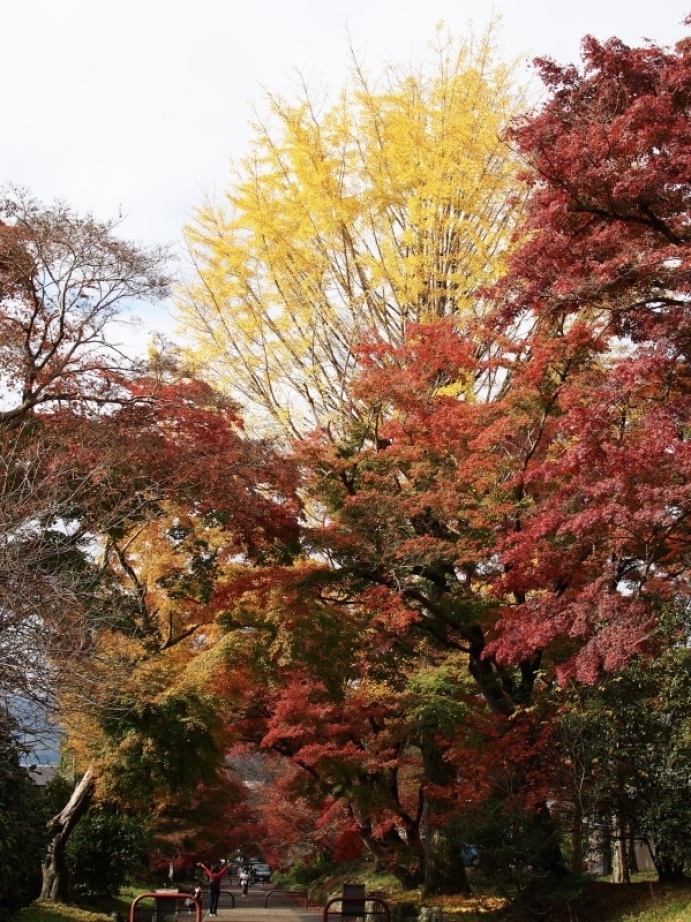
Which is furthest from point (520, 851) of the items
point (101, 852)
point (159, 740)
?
point (101, 852)

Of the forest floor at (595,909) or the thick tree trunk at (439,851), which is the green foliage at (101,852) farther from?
the thick tree trunk at (439,851)

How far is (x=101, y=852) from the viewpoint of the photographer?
16.9 meters

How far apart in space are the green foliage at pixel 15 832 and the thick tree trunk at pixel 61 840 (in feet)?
12.9

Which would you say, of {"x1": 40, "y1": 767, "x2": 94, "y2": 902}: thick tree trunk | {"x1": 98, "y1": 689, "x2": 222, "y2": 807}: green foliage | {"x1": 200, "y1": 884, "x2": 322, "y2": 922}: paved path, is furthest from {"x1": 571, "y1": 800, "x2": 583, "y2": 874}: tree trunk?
{"x1": 200, "y1": 884, "x2": 322, "y2": 922}: paved path

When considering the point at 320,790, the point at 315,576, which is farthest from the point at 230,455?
the point at 320,790

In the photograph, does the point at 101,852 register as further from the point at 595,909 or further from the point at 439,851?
the point at 595,909

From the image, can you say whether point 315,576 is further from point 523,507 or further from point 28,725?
point 28,725

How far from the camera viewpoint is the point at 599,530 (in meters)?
10.5

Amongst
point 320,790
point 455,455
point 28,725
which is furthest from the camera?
point 320,790

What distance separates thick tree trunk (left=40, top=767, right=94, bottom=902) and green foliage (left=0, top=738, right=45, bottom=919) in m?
3.95

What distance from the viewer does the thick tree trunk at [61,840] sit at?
14812 mm

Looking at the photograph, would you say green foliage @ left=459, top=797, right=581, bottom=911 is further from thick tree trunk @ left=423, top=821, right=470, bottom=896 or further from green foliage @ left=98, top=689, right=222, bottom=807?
green foliage @ left=98, top=689, right=222, bottom=807

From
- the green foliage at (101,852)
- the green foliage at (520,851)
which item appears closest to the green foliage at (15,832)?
the green foliage at (520,851)

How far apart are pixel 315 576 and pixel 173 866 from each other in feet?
80.1
